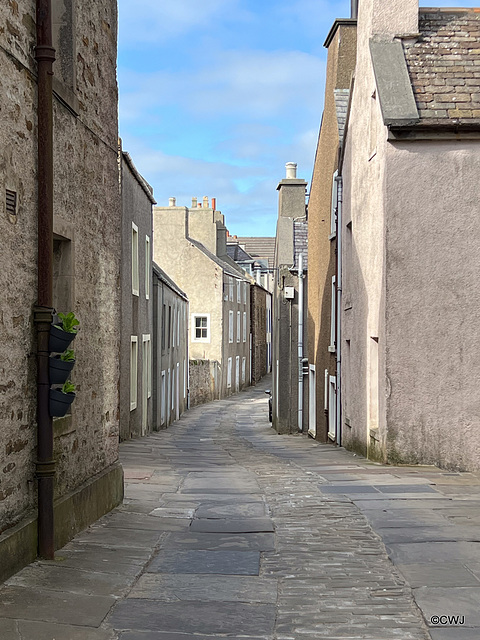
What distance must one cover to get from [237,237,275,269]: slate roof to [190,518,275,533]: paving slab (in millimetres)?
74954

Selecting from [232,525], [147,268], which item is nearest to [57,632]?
[232,525]

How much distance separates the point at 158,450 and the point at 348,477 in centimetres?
654

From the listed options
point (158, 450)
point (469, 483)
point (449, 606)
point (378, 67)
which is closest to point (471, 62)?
point (378, 67)

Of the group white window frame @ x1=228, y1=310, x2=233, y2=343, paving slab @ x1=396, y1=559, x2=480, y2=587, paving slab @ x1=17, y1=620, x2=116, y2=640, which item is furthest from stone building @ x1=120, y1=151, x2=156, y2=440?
white window frame @ x1=228, y1=310, x2=233, y2=343

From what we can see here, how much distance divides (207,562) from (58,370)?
1.90 meters

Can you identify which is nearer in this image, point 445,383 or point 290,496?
point 290,496

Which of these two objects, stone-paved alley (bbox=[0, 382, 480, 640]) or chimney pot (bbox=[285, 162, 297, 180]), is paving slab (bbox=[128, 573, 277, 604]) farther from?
chimney pot (bbox=[285, 162, 297, 180])

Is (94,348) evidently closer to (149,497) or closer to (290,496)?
(149,497)

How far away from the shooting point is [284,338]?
28469 millimetres

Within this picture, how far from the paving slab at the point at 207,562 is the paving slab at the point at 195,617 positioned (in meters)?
0.84

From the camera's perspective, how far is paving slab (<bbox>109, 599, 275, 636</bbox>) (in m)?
4.84

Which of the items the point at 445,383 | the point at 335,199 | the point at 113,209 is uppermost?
the point at 335,199

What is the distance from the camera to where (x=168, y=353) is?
2991 centimetres

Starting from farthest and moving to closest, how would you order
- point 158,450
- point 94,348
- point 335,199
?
point 335,199, point 158,450, point 94,348
